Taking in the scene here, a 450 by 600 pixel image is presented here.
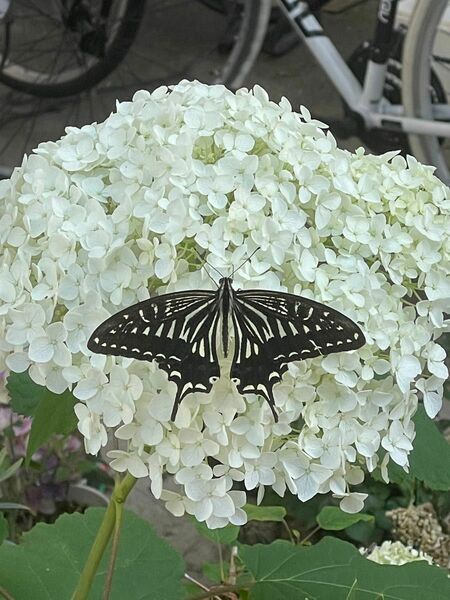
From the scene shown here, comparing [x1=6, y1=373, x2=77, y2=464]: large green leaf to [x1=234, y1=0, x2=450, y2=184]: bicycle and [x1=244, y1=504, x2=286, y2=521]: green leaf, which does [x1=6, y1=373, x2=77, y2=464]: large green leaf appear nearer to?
[x1=244, y1=504, x2=286, y2=521]: green leaf

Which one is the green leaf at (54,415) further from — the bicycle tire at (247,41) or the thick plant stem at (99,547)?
the bicycle tire at (247,41)

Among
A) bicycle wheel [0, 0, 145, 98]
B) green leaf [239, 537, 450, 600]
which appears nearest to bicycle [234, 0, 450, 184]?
bicycle wheel [0, 0, 145, 98]

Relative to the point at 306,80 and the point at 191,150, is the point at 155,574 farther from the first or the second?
the point at 306,80

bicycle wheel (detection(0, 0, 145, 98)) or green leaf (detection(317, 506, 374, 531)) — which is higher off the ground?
green leaf (detection(317, 506, 374, 531))

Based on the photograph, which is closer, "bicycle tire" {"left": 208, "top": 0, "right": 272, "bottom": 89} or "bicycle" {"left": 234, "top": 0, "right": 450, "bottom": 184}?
"bicycle" {"left": 234, "top": 0, "right": 450, "bottom": 184}

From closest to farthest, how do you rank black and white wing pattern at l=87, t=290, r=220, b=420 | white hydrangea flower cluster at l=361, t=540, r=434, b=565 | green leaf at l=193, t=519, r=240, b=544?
black and white wing pattern at l=87, t=290, r=220, b=420 → green leaf at l=193, t=519, r=240, b=544 → white hydrangea flower cluster at l=361, t=540, r=434, b=565

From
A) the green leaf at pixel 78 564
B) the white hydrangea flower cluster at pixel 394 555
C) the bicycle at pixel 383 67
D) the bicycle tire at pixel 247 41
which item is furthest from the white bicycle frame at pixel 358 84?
the green leaf at pixel 78 564

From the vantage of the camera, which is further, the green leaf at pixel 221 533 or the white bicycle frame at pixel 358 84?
the white bicycle frame at pixel 358 84
